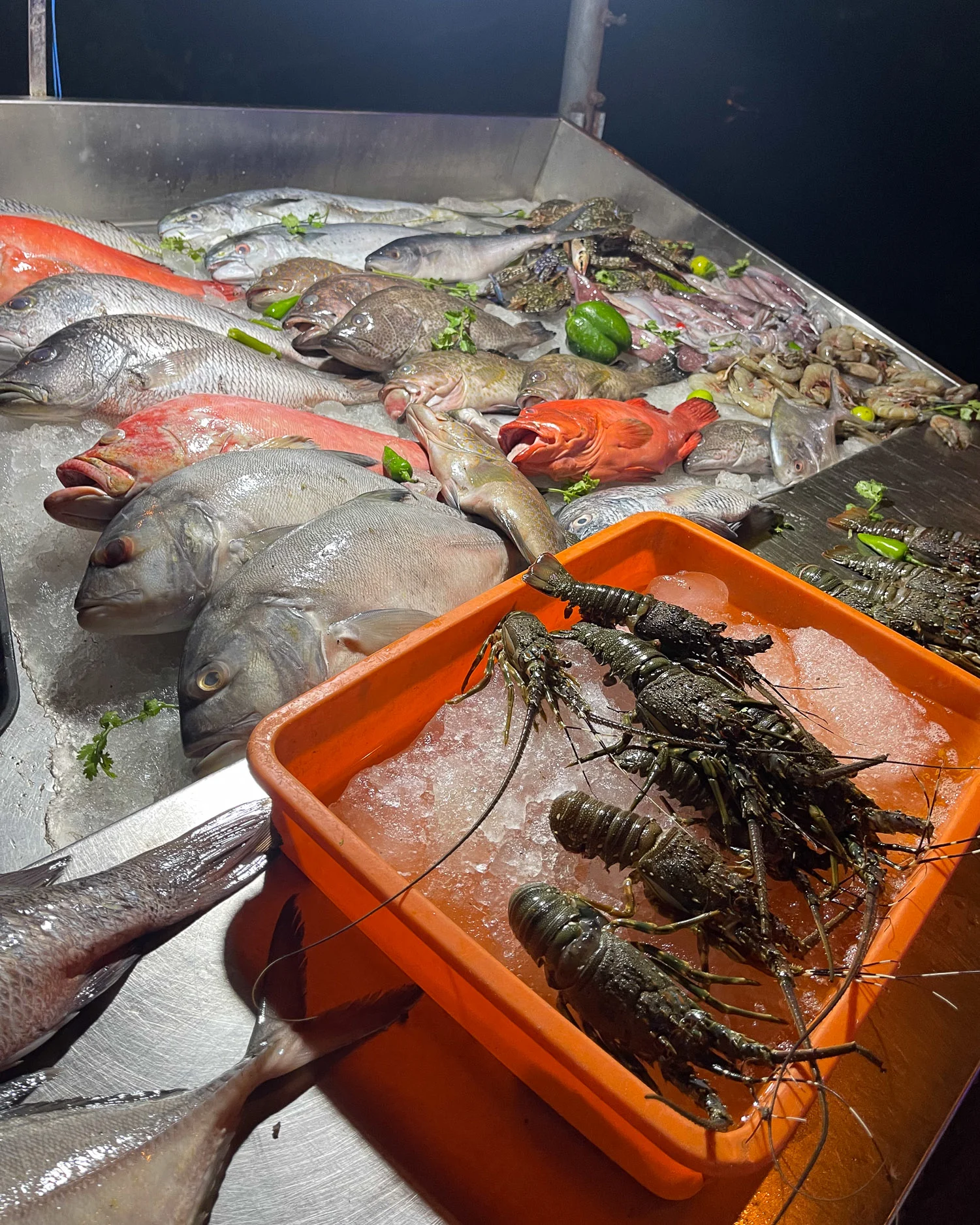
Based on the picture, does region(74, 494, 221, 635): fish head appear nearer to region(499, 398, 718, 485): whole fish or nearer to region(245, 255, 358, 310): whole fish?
region(499, 398, 718, 485): whole fish

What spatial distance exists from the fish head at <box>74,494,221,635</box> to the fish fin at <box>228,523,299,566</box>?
0.04m

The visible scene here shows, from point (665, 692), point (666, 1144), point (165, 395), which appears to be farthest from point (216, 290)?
point (666, 1144)

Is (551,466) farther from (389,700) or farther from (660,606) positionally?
(389,700)

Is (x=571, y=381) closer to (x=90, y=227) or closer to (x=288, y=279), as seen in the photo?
(x=288, y=279)

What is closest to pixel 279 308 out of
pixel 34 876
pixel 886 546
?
pixel 886 546

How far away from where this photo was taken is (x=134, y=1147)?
1.15 metres

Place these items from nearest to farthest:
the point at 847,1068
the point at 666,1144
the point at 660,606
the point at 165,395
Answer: the point at 666,1144
the point at 847,1068
the point at 660,606
the point at 165,395

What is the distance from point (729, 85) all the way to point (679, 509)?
25.6 feet

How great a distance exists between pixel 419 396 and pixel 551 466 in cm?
63

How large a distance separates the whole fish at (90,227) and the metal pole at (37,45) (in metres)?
0.53

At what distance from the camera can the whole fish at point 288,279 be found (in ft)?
12.8

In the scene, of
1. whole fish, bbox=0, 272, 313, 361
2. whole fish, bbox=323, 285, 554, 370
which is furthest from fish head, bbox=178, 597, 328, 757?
whole fish, bbox=323, 285, 554, 370

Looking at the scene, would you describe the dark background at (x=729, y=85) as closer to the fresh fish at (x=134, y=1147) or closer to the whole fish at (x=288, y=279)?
the whole fish at (x=288, y=279)

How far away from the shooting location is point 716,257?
17.2 feet
